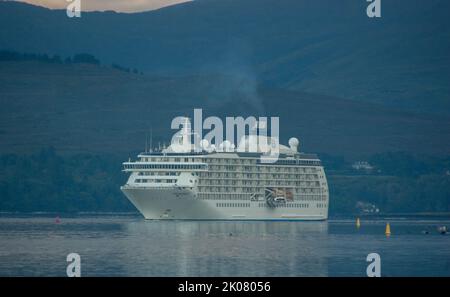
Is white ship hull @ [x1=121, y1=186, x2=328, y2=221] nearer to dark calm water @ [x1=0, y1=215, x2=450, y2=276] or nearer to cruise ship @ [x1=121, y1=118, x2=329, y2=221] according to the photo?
cruise ship @ [x1=121, y1=118, x2=329, y2=221]

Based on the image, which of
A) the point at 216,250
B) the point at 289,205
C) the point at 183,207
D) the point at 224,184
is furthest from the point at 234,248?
the point at 289,205

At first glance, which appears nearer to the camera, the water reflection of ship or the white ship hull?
the water reflection of ship

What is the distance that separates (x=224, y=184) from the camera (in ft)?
420

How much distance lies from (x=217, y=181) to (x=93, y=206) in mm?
67304

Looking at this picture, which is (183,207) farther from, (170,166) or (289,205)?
(289,205)

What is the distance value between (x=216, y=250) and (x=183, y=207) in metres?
A: 40.6

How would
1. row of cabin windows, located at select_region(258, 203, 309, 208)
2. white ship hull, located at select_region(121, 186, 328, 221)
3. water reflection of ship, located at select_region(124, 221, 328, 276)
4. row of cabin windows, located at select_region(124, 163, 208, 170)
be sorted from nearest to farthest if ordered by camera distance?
1. water reflection of ship, located at select_region(124, 221, 328, 276)
2. white ship hull, located at select_region(121, 186, 328, 221)
3. row of cabin windows, located at select_region(124, 163, 208, 170)
4. row of cabin windows, located at select_region(258, 203, 309, 208)

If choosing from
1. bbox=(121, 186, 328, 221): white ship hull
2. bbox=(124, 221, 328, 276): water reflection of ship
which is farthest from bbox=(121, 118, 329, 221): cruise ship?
bbox=(124, 221, 328, 276): water reflection of ship

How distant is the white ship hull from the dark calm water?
14.2 ft

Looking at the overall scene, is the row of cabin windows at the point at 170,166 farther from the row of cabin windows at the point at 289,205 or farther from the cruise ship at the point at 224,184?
the row of cabin windows at the point at 289,205

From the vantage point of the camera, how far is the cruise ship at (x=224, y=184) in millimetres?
122562

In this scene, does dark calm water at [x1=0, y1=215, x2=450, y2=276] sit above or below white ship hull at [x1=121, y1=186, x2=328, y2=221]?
below

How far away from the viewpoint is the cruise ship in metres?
123
